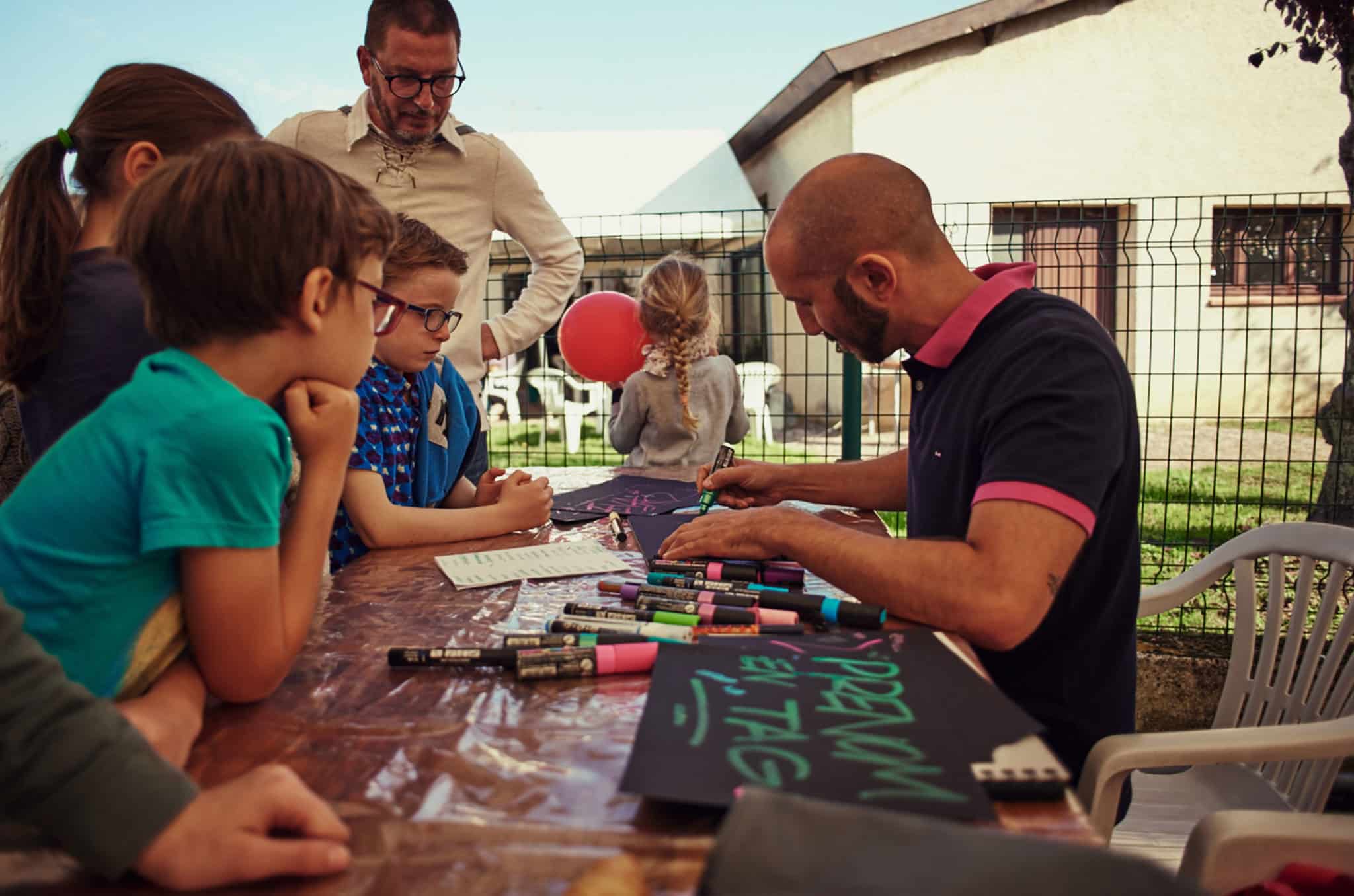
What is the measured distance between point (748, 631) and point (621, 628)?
17cm

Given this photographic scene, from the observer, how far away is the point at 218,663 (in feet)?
3.47

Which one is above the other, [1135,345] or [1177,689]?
[1135,345]

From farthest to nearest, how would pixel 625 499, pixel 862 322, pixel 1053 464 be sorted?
pixel 625 499
pixel 862 322
pixel 1053 464

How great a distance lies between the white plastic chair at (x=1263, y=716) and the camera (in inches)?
58.7

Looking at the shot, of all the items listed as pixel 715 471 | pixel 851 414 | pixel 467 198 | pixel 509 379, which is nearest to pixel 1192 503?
pixel 851 414

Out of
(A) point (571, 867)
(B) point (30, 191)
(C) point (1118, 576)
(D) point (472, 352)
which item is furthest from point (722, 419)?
(A) point (571, 867)

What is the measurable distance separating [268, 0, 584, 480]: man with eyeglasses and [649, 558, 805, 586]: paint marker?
1.43 metres

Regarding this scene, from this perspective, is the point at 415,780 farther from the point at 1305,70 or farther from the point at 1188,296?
the point at 1305,70

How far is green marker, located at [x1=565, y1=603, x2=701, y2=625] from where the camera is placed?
1.33m

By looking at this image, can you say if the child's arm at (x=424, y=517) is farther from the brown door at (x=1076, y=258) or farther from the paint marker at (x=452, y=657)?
the brown door at (x=1076, y=258)

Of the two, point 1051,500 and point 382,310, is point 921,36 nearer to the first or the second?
point 1051,500

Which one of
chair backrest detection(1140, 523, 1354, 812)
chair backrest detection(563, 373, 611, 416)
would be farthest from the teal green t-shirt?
chair backrest detection(563, 373, 611, 416)

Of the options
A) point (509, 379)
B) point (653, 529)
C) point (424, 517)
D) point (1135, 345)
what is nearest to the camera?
point (424, 517)

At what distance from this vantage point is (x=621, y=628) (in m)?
1.29
